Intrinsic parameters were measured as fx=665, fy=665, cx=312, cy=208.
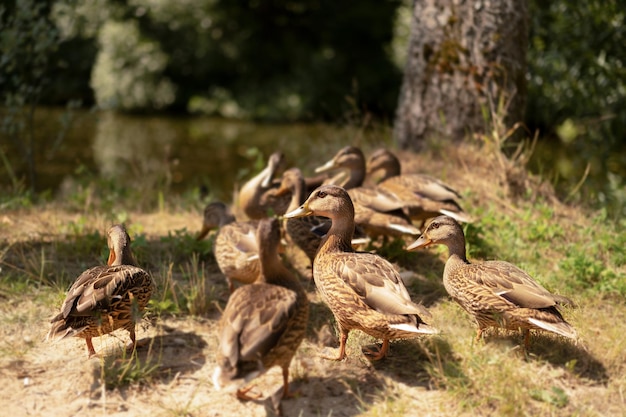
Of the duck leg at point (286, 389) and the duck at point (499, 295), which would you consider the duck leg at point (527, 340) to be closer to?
the duck at point (499, 295)

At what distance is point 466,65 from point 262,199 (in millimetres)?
3008

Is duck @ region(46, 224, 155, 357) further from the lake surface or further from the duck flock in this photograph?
the lake surface

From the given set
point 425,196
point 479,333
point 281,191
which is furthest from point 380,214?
point 479,333

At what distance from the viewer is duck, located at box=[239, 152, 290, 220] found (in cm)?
634

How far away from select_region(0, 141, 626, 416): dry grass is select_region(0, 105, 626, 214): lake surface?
1878 mm

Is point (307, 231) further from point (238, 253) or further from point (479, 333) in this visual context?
point (479, 333)

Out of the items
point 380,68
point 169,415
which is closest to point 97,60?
point 380,68

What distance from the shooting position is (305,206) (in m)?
4.71

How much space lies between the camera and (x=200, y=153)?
14078mm

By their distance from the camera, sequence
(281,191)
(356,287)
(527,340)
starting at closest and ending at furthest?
1. (356,287)
2. (527,340)
3. (281,191)

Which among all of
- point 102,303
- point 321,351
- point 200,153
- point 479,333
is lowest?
point 200,153

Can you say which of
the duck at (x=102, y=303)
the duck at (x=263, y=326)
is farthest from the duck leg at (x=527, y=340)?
the duck at (x=102, y=303)

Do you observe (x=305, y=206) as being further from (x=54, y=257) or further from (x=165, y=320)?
(x=54, y=257)

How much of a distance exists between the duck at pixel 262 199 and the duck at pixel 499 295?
202 centimetres
